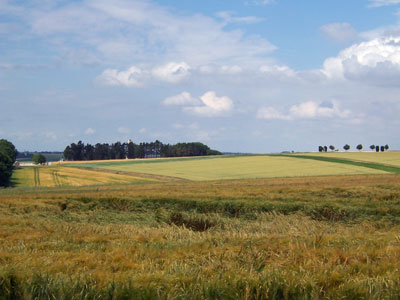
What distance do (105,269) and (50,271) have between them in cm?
81

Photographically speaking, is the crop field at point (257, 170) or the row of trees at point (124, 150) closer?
the crop field at point (257, 170)

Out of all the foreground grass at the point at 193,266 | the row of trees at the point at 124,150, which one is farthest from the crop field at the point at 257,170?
the row of trees at the point at 124,150

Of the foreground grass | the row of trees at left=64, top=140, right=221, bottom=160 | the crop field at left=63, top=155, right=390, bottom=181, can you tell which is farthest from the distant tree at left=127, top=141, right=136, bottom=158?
the foreground grass

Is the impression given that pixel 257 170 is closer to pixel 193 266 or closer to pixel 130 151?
pixel 193 266

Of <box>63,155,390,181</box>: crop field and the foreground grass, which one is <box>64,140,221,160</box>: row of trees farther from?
the foreground grass

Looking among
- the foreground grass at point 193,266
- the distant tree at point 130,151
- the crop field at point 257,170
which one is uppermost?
the distant tree at point 130,151

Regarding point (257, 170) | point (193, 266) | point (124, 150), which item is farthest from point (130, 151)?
point (193, 266)

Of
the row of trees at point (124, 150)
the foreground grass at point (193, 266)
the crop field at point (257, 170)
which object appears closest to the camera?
the foreground grass at point (193, 266)

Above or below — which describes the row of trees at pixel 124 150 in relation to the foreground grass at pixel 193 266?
above

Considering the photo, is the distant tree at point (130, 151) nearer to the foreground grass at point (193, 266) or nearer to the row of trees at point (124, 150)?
the row of trees at point (124, 150)

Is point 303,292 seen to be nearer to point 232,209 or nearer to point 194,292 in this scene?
point 194,292

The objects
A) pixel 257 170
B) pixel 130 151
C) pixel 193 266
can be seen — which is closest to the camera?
pixel 193 266

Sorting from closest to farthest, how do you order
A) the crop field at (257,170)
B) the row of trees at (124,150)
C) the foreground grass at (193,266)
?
the foreground grass at (193,266)
the crop field at (257,170)
the row of trees at (124,150)

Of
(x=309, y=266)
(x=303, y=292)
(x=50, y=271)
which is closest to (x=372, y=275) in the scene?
(x=309, y=266)
